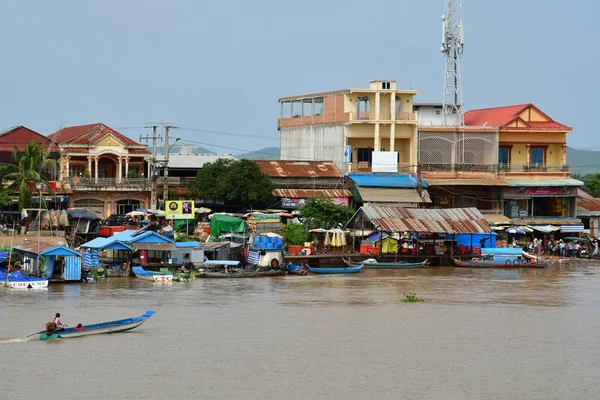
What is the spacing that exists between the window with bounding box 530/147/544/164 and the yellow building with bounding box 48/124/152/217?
21828 mm

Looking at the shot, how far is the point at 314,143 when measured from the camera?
189ft

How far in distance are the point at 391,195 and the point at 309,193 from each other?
13.9 ft

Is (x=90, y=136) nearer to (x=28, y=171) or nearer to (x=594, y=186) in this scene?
(x=28, y=171)

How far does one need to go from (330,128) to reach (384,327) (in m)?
28.8

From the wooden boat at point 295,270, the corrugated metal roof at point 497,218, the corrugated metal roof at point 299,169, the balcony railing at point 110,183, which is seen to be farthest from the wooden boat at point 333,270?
the corrugated metal roof at point 497,218

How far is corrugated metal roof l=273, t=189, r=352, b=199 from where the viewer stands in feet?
167

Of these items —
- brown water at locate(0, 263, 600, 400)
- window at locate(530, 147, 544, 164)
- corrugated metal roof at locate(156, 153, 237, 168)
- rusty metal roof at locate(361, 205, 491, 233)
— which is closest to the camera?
brown water at locate(0, 263, 600, 400)

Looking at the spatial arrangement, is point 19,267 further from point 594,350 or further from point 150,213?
point 594,350

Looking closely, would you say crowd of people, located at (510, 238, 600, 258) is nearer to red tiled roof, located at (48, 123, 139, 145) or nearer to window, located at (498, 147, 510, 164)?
window, located at (498, 147, 510, 164)

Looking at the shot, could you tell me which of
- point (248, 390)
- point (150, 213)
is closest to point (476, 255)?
point (150, 213)

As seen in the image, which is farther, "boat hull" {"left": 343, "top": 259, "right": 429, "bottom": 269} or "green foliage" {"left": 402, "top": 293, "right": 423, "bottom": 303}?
"boat hull" {"left": 343, "top": 259, "right": 429, "bottom": 269}

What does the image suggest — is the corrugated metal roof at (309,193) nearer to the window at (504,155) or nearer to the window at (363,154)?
the window at (363,154)

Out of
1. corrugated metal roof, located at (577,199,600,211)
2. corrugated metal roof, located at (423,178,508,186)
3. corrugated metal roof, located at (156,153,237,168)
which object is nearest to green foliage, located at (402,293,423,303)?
corrugated metal roof, located at (423,178,508,186)

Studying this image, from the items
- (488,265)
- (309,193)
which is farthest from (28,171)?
(488,265)
